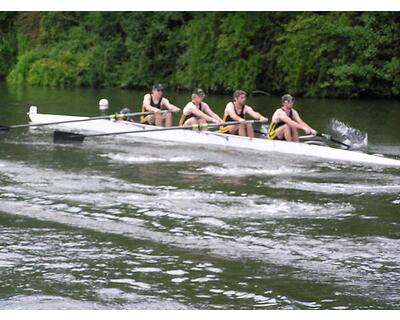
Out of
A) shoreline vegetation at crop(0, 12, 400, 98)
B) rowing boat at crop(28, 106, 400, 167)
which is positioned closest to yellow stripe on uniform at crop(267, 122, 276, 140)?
rowing boat at crop(28, 106, 400, 167)

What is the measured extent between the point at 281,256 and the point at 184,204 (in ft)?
10.8

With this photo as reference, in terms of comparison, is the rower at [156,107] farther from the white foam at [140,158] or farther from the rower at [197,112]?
the white foam at [140,158]

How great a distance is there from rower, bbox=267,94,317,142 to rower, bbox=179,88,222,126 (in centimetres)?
178

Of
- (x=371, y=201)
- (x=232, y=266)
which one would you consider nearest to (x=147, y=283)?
(x=232, y=266)

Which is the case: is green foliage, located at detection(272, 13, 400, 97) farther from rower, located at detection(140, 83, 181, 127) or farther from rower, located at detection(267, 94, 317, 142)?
rower, located at detection(267, 94, 317, 142)

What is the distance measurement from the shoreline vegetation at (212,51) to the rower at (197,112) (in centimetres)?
1414

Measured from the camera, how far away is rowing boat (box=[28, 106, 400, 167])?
1697cm

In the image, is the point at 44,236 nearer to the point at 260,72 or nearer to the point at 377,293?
the point at 377,293

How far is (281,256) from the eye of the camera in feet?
33.8

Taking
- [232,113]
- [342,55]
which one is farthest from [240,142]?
[342,55]

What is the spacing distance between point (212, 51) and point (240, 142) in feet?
66.5

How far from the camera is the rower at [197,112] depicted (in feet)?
64.9

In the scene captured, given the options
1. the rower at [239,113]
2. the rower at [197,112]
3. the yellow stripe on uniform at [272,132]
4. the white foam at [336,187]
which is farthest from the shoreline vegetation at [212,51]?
the white foam at [336,187]

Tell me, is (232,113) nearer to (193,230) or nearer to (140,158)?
(140,158)
